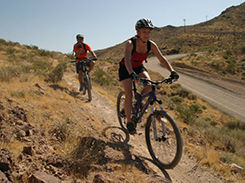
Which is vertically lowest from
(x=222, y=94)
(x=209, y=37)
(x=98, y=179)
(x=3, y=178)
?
(x=222, y=94)

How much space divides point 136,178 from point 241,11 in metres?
100

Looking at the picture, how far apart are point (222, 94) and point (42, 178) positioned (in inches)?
878

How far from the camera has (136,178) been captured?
2.87 metres

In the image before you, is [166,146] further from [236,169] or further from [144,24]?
[144,24]

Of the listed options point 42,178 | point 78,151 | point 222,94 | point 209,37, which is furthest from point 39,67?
point 209,37

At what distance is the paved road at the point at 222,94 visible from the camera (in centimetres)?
1733

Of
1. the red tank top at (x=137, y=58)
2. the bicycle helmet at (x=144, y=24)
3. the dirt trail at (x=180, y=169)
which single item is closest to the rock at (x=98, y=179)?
the dirt trail at (x=180, y=169)

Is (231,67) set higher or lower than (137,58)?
lower

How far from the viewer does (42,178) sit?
2172 millimetres

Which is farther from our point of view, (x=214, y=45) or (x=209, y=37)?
(x=209, y=37)

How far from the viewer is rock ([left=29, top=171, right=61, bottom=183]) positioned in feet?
7.03

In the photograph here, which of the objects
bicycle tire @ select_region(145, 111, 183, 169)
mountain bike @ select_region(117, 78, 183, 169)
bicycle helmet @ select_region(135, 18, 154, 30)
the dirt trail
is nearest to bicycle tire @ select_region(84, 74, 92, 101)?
the dirt trail

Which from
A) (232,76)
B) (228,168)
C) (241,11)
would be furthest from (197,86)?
(241,11)

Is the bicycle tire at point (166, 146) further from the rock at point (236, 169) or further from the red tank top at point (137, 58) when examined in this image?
the rock at point (236, 169)
